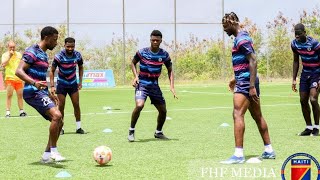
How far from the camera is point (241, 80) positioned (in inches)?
356

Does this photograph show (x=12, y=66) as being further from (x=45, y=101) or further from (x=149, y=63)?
(x=45, y=101)

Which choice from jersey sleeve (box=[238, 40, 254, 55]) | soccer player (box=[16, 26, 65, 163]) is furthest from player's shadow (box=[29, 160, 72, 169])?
jersey sleeve (box=[238, 40, 254, 55])

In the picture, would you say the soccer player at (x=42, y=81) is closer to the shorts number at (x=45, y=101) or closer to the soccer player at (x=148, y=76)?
the shorts number at (x=45, y=101)

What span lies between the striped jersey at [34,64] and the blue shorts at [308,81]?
562cm

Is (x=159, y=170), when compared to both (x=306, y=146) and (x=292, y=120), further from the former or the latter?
(x=292, y=120)

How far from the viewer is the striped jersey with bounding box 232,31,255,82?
882 centimetres

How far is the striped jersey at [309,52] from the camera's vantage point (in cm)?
1245

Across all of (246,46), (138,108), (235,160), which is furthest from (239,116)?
(138,108)

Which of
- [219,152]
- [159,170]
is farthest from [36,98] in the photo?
[219,152]

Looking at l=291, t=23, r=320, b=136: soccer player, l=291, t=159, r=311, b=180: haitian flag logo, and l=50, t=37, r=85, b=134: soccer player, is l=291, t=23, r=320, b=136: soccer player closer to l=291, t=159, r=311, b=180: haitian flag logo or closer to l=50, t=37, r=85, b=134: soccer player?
l=50, t=37, r=85, b=134: soccer player

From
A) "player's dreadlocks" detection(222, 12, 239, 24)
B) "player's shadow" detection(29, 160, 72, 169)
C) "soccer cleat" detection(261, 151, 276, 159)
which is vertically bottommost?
"player's shadow" detection(29, 160, 72, 169)

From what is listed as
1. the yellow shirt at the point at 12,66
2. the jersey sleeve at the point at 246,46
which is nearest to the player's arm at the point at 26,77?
the jersey sleeve at the point at 246,46

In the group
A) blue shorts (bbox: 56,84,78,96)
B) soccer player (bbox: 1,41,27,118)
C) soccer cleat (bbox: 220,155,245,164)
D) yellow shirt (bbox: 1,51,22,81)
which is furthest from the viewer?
yellow shirt (bbox: 1,51,22,81)

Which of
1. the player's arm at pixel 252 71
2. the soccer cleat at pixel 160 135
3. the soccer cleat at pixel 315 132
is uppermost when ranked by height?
the player's arm at pixel 252 71
